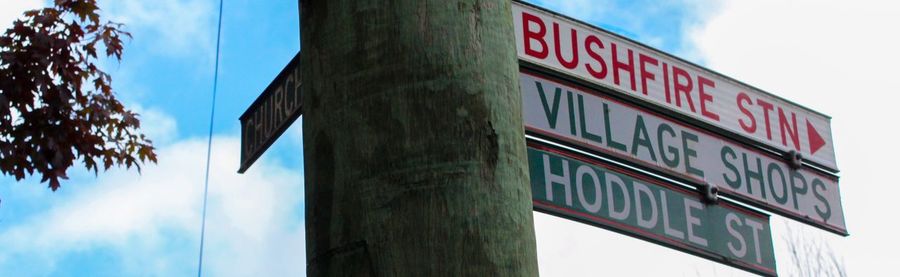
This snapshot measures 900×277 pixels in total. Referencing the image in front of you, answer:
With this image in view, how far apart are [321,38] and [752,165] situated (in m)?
4.21

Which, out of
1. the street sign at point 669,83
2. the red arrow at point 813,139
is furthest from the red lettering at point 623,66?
the red arrow at point 813,139

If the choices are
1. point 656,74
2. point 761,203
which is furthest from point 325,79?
point 761,203

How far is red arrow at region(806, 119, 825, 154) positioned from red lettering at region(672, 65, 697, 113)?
0.85m

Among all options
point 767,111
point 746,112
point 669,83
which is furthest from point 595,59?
point 767,111

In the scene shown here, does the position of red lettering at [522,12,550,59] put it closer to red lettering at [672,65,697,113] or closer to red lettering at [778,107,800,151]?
red lettering at [672,65,697,113]

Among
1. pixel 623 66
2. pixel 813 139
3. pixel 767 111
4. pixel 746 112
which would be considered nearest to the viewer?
pixel 623 66

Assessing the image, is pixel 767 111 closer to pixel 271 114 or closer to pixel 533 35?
pixel 533 35

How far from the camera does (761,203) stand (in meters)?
5.32

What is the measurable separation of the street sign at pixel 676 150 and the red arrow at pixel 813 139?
0.37 feet

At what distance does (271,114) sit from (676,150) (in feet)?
5.76

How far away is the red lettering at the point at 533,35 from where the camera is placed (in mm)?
4711

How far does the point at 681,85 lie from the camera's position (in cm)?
523

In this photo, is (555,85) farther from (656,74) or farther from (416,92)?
(416,92)

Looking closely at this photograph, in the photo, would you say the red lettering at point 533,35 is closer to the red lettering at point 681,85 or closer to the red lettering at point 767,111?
the red lettering at point 681,85
